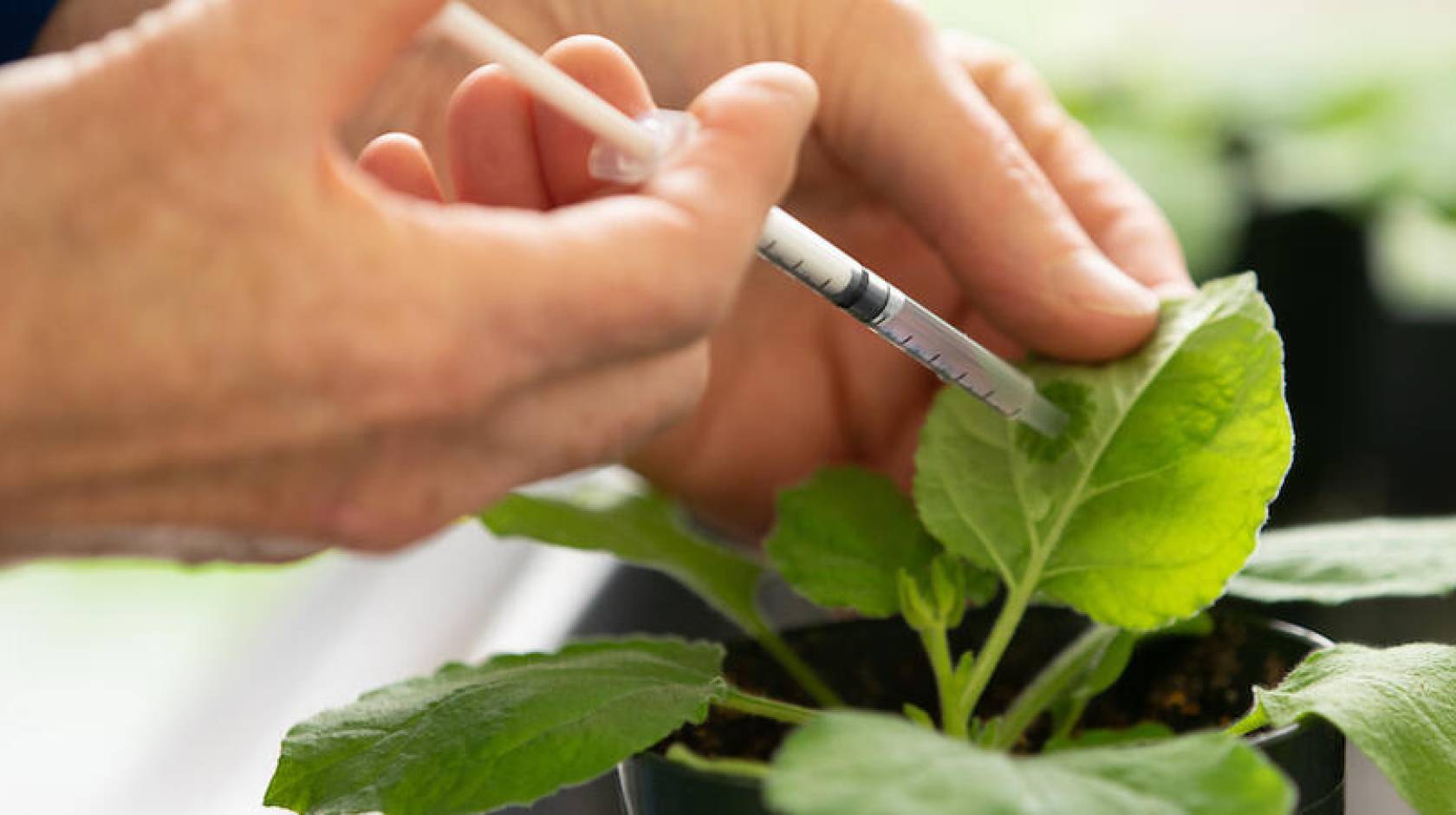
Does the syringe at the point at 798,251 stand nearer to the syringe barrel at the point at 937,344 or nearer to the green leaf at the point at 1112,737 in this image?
the syringe barrel at the point at 937,344

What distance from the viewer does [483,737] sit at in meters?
0.42

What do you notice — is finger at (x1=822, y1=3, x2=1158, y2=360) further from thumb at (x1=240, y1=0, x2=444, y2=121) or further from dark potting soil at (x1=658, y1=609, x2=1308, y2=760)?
thumb at (x1=240, y1=0, x2=444, y2=121)

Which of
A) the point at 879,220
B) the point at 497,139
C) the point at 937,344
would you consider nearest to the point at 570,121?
the point at 497,139

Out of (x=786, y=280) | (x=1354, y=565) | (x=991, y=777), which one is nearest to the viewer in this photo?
(x=991, y=777)

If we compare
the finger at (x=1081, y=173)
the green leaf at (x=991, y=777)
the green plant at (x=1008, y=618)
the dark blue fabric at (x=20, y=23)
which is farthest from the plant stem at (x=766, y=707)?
the dark blue fabric at (x=20, y=23)

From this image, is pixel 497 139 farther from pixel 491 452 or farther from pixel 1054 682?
pixel 1054 682

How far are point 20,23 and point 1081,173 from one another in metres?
0.49

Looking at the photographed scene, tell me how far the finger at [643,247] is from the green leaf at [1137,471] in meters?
0.17

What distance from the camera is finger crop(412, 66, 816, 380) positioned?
0.34 metres

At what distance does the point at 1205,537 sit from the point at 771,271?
0.33 metres

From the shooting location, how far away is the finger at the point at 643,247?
13.3 inches

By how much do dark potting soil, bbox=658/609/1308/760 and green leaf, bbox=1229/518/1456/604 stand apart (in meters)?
0.02

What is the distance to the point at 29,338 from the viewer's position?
307mm

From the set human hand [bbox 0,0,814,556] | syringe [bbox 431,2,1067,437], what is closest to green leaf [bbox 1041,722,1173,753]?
syringe [bbox 431,2,1067,437]
